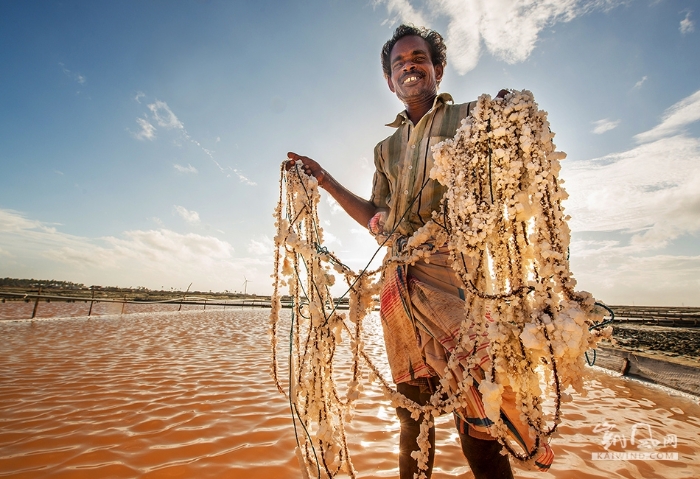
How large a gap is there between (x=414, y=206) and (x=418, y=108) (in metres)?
0.70

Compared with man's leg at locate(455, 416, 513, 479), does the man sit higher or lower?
higher

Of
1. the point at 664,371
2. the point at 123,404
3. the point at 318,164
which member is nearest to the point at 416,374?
the point at 318,164

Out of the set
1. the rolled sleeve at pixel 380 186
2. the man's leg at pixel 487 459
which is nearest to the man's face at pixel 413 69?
the rolled sleeve at pixel 380 186

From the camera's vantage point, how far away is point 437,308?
1.47 m

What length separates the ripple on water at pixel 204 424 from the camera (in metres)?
2.77

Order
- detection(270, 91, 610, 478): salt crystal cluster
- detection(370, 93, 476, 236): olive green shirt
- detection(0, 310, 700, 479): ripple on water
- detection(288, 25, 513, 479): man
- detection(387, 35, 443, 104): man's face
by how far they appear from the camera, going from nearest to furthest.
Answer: detection(270, 91, 610, 478): salt crystal cluster → detection(288, 25, 513, 479): man → detection(370, 93, 476, 236): olive green shirt → detection(387, 35, 443, 104): man's face → detection(0, 310, 700, 479): ripple on water

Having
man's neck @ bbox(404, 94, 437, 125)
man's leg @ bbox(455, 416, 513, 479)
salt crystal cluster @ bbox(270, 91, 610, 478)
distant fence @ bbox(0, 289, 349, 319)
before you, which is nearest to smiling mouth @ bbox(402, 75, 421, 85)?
man's neck @ bbox(404, 94, 437, 125)

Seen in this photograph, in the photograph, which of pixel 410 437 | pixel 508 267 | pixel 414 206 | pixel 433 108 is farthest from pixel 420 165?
pixel 410 437

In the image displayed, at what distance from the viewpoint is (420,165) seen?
1.75 m

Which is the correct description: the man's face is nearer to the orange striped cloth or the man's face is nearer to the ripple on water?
the orange striped cloth

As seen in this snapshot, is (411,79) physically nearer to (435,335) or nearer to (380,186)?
(380,186)

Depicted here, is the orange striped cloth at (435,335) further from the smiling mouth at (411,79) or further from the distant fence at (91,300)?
the smiling mouth at (411,79)

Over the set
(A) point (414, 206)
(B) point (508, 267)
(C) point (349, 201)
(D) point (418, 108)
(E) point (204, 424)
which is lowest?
(E) point (204, 424)

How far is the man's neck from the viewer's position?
197 centimetres
